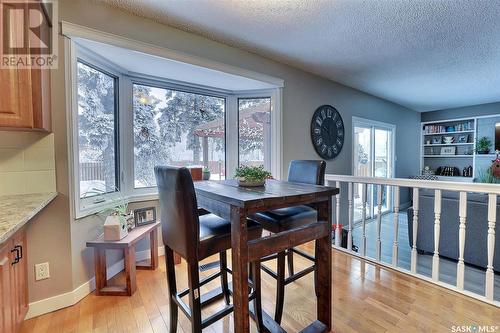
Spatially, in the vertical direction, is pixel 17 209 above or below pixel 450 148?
below

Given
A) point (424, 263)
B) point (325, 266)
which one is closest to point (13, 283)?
point (325, 266)

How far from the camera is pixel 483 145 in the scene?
5.47 meters

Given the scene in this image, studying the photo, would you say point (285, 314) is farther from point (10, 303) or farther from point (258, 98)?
point (258, 98)

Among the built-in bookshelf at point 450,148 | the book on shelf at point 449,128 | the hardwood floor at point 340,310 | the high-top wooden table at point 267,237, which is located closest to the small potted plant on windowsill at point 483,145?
the built-in bookshelf at point 450,148

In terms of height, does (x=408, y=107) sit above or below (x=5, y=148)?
above

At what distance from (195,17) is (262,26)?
62 cm

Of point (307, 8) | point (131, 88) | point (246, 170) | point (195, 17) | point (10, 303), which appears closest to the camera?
point (10, 303)

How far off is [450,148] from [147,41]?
7.21m

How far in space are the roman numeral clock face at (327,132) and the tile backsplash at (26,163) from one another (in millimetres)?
3067

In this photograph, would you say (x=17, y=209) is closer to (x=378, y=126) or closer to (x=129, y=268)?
(x=129, y=268)

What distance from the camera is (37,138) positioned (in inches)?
70.2

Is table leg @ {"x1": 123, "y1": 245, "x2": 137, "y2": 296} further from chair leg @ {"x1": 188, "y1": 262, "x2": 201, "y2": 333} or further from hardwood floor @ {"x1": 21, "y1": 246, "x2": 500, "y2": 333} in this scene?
chair leg @ {"x1": 188, "y1": 262, "x2": 201, "y2": 333}

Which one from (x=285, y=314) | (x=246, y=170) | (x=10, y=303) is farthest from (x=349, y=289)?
(x=10, y=303)

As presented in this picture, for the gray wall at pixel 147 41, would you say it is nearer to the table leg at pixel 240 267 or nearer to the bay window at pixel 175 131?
the bay window at pixel 175 131
